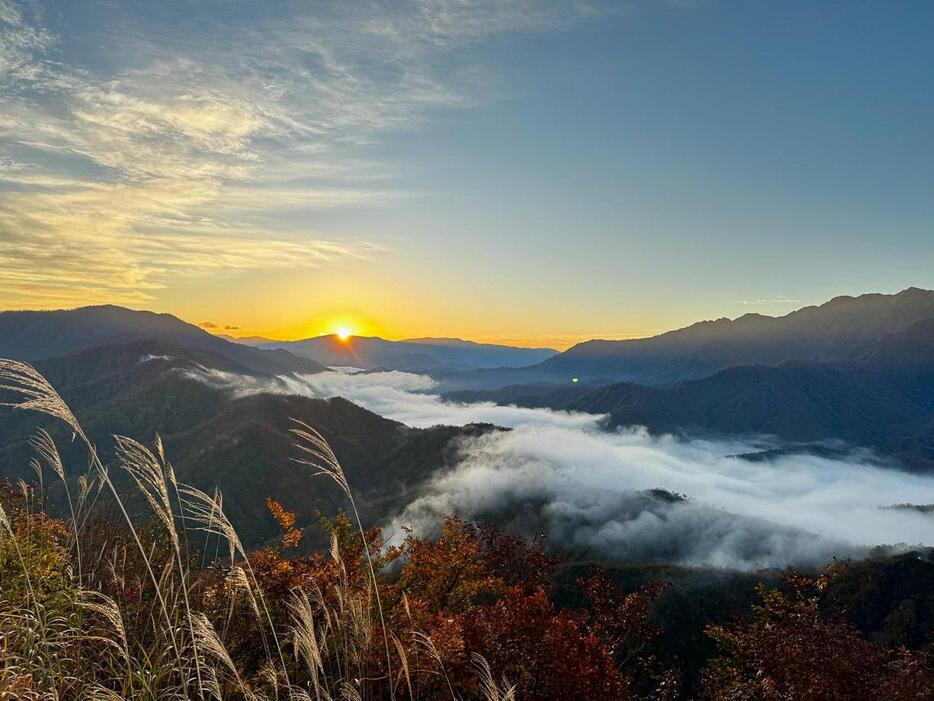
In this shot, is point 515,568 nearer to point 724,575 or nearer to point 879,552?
point 724,575

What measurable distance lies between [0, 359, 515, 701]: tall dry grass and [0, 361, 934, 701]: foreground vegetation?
0.05 metres

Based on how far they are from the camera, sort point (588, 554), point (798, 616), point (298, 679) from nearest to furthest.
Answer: point (298, 679) < point (798, 616) < point (588, 554)

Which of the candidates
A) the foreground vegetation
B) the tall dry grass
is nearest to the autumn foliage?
the foreground vegetation

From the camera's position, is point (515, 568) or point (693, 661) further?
point (693, 661)

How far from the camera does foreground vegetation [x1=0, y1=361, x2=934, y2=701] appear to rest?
213 inches

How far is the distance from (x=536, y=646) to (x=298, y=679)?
5390 millimetres

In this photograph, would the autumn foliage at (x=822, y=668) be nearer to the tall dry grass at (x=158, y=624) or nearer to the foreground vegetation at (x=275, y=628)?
the foreground vegetation at (x=275, y=628)

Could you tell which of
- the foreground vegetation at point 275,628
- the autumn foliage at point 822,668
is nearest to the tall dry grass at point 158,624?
the foreground vegetation at point 275,628

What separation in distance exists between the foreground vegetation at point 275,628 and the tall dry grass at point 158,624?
0.16 ft

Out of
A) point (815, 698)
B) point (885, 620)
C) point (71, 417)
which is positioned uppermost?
point (71, 417)

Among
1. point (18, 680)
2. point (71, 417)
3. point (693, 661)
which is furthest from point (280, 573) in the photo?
point (693, 661)

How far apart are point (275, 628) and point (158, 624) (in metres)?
4.49

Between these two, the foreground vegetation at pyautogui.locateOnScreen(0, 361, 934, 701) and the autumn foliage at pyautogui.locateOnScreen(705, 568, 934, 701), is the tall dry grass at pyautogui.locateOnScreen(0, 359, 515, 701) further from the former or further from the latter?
the autumn foliage at pyautogui.locateOnScreen(705, 568, 934, 701)

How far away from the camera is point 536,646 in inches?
491
